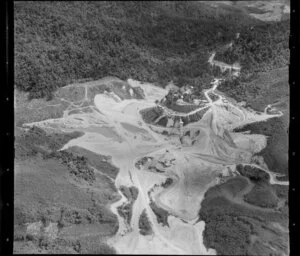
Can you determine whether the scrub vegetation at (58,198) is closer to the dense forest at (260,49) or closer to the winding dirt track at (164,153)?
the winding dirt track at (164,153)

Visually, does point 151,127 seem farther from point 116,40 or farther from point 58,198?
point 58,198

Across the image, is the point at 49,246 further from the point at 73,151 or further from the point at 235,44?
the point at 235,44

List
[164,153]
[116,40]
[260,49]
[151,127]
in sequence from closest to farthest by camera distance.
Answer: [164,153] → [151,127] → [260,49] → [116,40]

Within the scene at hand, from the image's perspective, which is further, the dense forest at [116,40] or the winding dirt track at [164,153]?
the dense forest at [116,40]

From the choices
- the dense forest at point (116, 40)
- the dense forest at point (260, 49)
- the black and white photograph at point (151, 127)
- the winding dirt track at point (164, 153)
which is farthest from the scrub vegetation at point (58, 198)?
the dense forest at point (260, 49)

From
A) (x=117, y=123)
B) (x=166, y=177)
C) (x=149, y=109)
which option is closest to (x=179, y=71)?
(x=149, y=109)

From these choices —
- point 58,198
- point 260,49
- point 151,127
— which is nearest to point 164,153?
point 151,127
